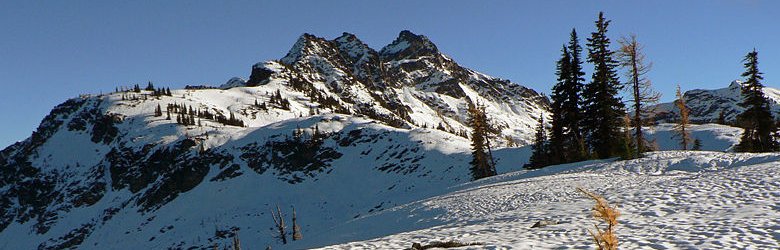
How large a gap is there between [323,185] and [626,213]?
3288 inches

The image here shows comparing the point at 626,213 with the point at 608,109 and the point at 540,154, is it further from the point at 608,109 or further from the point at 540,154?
the point at 540,154

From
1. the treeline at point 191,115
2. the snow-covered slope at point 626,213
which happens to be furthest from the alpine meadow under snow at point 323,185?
the treeline at point 191,115

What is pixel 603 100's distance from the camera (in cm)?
4262

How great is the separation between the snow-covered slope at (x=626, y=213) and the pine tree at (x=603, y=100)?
11.7 metres

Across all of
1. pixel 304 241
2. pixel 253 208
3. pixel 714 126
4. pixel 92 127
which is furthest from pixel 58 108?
pixel 714 126

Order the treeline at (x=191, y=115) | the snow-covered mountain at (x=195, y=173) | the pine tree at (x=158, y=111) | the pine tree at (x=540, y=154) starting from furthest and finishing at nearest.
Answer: the pine tree at (x=158, y=111) < the treeline at (x=191, y=115) < the snow-covered mountain at (x=195, y=173) < the pine tree at (x=540, y=154)

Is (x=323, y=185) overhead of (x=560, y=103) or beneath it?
beneath

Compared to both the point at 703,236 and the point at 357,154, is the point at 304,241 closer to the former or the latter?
the point at 703,236

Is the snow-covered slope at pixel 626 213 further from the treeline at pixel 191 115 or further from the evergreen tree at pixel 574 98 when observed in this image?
the treeline at pixel 191 115

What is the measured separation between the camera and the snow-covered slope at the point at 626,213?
38.7 ft

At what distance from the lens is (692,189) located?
18.9 metres

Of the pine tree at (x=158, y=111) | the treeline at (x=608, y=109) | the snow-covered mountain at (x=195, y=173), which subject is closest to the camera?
the treeline at (x=608, y=109)

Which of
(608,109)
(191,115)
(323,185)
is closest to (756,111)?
(608,109)

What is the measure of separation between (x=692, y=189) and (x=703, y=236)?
8865mm
